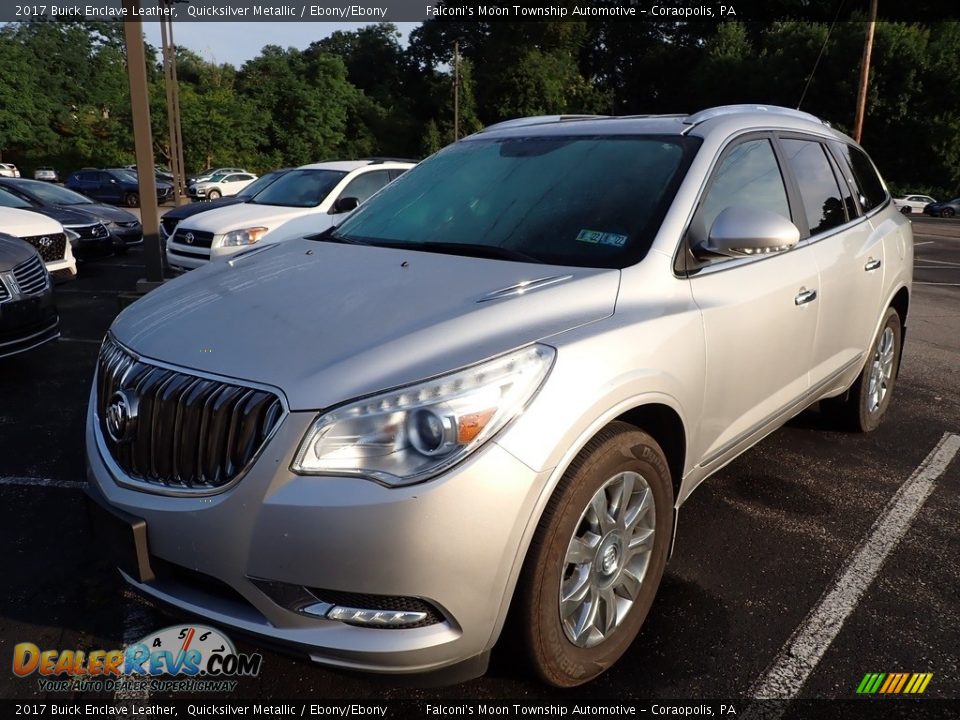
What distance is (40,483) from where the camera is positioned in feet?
12.5

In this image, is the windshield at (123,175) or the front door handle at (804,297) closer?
the front door handle at (804,297)

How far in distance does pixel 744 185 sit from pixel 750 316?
2.08ft

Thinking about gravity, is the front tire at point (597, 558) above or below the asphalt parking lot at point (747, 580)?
above

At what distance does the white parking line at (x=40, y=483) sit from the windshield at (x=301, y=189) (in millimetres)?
6013

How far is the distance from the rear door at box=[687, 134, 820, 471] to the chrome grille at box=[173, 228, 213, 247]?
272 inches

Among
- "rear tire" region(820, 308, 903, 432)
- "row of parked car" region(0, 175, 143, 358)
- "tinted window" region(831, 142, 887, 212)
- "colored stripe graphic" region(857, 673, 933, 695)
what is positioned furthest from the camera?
"row of parked car" region(0, 175, 143, 358)

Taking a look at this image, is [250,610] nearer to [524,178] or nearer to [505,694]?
[505,694]

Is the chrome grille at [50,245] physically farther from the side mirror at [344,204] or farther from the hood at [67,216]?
the hood at [67,216]

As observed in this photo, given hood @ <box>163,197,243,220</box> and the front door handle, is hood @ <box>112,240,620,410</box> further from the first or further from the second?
hood @ <box>163,197,243,220</box>

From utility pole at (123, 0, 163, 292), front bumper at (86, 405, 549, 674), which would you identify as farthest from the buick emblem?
utility pole at (123, 0, 163, 292)

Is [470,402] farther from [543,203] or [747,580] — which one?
[747,580]

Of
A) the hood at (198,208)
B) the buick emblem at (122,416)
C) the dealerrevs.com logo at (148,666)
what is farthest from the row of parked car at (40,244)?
the buick emblem at (122,416)

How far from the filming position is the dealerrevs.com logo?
2.42 m

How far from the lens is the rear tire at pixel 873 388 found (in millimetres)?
4426
